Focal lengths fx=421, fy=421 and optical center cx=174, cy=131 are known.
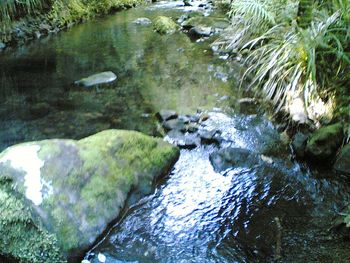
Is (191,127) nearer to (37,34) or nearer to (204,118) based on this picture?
(204,118)

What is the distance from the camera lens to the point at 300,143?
443cm

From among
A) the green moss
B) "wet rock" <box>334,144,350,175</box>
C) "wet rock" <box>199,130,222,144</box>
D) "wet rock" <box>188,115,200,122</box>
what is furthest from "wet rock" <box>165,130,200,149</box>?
the green moss

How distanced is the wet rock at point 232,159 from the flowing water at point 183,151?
4 centimetres

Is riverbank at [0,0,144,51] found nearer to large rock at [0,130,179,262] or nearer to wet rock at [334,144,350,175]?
large rock at [0,130,179,262]

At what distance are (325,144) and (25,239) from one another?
2.91m

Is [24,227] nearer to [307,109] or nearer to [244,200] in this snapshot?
[244,200]

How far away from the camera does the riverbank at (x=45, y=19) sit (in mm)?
9500

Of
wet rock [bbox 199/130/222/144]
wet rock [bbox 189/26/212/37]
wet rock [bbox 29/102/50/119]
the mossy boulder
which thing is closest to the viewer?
wet rock [bbox 199/130/222/144]

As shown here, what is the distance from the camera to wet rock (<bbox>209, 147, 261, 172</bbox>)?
430 centimetres

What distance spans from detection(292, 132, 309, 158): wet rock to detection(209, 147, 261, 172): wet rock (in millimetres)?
404

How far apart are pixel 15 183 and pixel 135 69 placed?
15.5ft

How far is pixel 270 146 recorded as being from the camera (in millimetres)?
4688

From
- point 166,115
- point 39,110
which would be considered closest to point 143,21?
point 39,110

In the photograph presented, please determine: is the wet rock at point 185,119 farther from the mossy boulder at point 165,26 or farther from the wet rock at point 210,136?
the mossy boulder at point 165,26
